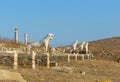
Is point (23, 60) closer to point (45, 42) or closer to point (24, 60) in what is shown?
point (24, 60)

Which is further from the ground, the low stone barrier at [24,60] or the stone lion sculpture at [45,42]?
the stone lion sculpture at [45,42]

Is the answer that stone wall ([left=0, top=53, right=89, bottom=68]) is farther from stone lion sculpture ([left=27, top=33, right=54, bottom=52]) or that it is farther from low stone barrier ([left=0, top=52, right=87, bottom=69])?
stone lion sculpture ([left=27, top=33, right=54, bottom=52])

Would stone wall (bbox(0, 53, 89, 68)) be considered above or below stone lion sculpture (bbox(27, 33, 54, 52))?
below

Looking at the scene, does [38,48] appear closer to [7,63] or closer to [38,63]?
[38,63]

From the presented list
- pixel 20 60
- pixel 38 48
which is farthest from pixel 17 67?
pixel 38 48

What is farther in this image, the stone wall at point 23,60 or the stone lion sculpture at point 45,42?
the stone lion sculpture at point 45,42

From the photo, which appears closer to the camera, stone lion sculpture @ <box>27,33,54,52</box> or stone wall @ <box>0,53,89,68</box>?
stone wall @ <box>0,53,89,68</box>

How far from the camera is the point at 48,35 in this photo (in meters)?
32.8

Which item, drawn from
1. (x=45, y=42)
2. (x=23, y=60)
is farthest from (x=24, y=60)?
(x=45, y=42)

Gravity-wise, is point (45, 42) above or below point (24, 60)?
above

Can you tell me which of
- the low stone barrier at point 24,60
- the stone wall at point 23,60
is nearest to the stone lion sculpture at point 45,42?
the low stone barrier at point 24,60

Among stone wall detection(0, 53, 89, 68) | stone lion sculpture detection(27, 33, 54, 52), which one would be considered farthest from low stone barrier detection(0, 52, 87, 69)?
stone lion sculpture detection(27, 33, 54, 52)

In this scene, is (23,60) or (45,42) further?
(45,42)

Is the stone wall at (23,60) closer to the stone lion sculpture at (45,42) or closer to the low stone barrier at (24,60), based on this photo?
the low stone barrier at (24,60)
